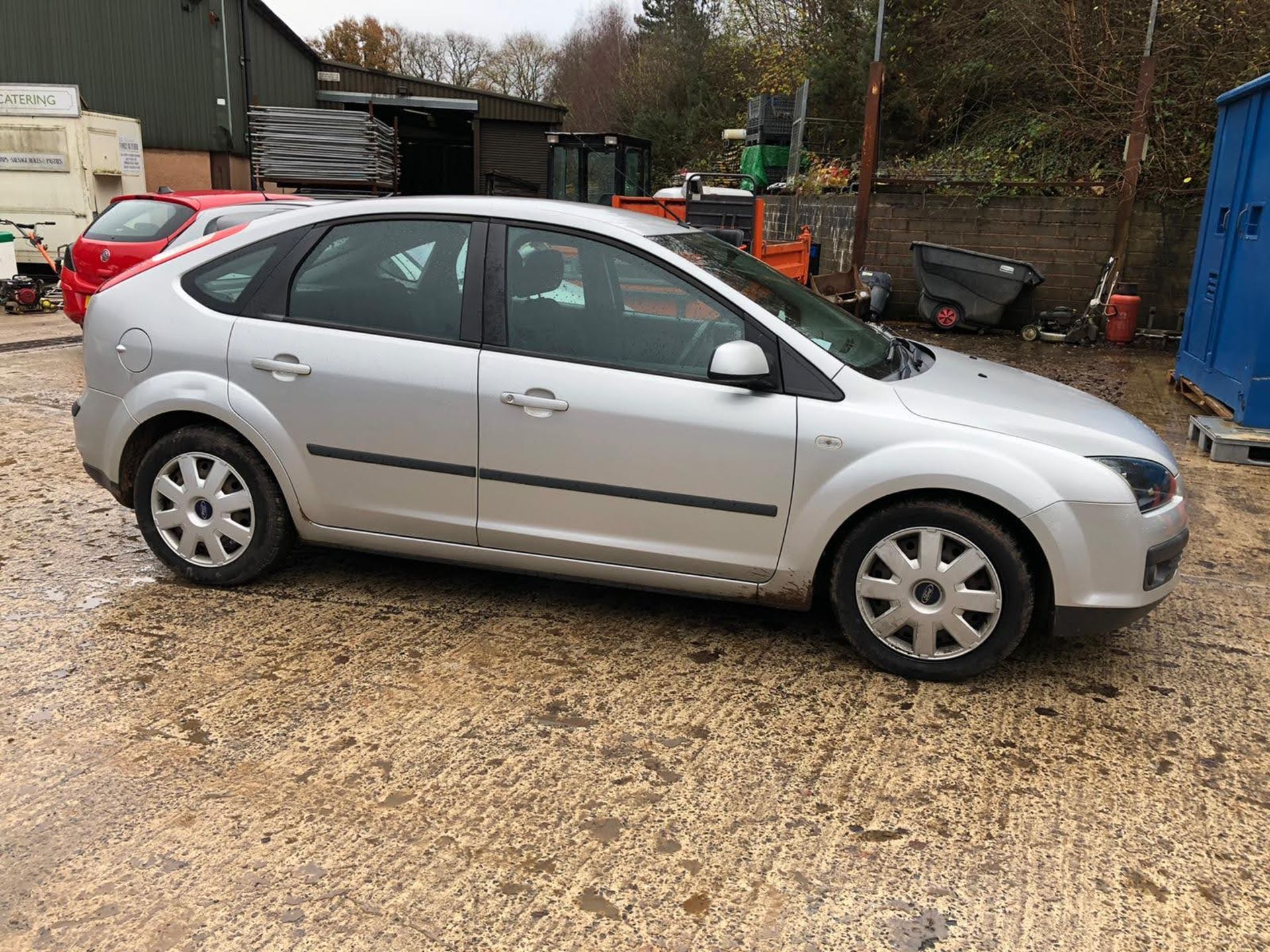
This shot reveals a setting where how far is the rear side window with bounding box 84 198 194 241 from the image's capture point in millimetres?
9969

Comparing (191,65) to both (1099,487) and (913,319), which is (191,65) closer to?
(913,319)

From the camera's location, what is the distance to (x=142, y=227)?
33.0 feet

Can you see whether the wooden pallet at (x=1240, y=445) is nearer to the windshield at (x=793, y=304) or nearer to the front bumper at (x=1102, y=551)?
the windshield at (x=793, y=304)

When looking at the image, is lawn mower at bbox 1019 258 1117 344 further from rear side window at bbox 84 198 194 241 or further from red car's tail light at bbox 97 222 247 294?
red car's tail light at bbox 97 222 247 294

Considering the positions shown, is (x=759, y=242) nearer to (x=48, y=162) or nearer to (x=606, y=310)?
(x=606, y=310)

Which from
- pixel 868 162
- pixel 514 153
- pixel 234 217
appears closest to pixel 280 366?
pixel 234 217

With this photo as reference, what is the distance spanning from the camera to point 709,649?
155 inches

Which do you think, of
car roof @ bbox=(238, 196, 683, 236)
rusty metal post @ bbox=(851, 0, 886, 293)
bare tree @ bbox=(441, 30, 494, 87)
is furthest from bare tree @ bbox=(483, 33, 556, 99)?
car roof @ bbox=(238, 196, 683, 236)

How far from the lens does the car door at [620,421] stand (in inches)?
143

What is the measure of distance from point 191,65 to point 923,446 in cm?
2358

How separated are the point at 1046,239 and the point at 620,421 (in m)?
12.3

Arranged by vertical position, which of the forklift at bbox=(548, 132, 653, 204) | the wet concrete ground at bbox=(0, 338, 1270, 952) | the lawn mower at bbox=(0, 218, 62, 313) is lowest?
the wet concrete ground at bbox=(0, 338, 1270, 952)

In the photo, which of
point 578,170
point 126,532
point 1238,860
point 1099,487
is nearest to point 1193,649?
point 1099,487

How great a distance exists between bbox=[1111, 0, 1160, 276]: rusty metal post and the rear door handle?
12517mm
